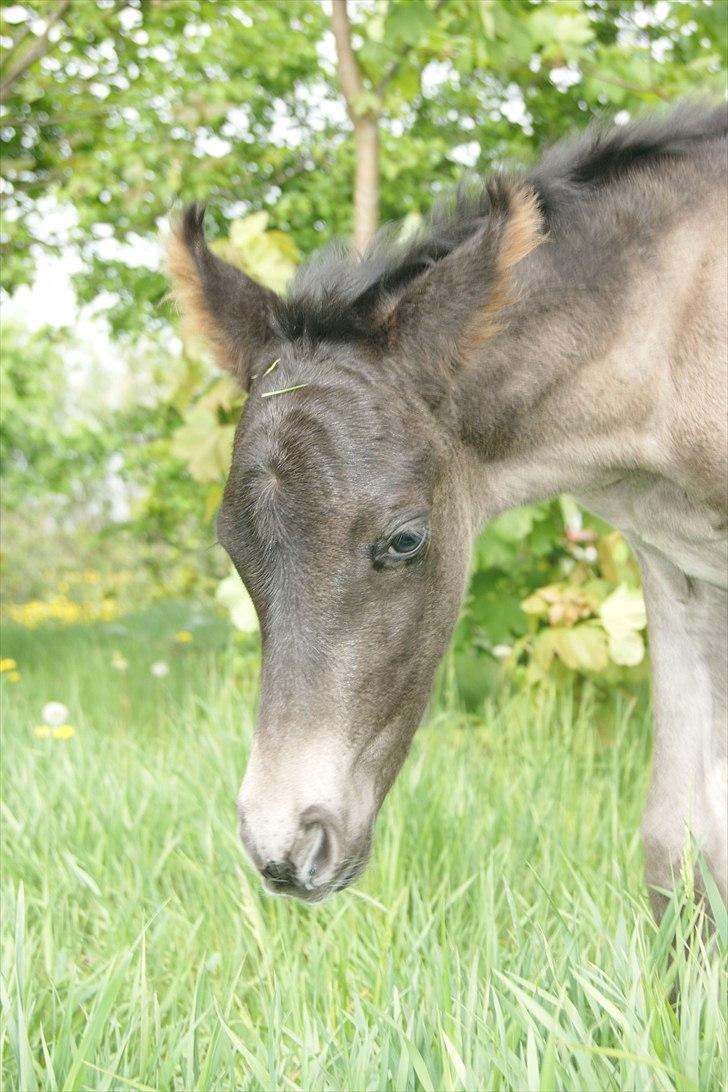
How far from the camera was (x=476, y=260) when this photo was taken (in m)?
2.07

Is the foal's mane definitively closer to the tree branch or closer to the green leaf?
the green leaf

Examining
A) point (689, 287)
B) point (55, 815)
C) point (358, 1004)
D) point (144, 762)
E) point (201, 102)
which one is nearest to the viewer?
point (358, 1004)

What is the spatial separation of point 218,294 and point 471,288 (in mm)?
548

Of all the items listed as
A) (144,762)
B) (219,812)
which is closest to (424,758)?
(219,812)

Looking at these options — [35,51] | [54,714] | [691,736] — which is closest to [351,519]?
[691,736]

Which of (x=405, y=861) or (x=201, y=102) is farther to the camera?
(x=201, y=102)

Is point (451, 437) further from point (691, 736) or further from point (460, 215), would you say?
point (691, 736)

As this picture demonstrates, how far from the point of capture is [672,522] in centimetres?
239

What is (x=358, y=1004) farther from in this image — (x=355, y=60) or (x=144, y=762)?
(x=355, y=60)

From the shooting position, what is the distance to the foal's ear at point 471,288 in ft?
6.68

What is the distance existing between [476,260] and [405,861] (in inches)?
63.6

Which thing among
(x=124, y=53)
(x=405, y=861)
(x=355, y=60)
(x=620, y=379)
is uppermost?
(x=124, y=53)

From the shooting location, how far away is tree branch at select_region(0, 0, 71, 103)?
4.59 m

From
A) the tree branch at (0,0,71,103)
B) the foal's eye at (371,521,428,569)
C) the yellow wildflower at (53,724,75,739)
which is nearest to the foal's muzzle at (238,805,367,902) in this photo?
the foal's eye at (371,521,428,569)
